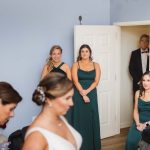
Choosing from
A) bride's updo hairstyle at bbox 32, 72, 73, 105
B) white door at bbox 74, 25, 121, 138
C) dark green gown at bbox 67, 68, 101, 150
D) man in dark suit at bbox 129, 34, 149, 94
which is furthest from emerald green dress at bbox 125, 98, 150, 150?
bride's updo hairstyle at bbox 32, 72, 73, 105

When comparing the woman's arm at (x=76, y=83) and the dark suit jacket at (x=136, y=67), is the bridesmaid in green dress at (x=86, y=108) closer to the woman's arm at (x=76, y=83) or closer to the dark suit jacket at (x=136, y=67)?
the woman's arm at (x=76, y=83)

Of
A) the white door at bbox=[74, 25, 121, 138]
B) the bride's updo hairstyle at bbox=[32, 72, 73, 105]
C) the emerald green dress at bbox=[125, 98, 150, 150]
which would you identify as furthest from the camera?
the white door at bbox=[74, 25, 121, 138]

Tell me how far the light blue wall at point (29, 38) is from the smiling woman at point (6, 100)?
2784 mm

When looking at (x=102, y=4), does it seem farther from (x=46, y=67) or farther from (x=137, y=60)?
(x=46, y=67)

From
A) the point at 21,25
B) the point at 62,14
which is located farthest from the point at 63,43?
the point at 21,25

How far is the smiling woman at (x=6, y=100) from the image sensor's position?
1.43 m

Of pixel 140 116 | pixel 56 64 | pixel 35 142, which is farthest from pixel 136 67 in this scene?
pixel 35 142

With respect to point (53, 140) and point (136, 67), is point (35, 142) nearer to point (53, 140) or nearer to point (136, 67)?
point (53, 140)

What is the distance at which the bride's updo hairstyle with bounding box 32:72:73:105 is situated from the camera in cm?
141

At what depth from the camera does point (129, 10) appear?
4691 mm

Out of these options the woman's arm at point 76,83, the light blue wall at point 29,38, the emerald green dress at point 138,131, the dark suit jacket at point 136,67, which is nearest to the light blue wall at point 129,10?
the light blue wall at point 29,38

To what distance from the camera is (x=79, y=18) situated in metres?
4.79

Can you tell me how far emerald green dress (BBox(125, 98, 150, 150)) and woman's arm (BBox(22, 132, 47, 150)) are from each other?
2335mm

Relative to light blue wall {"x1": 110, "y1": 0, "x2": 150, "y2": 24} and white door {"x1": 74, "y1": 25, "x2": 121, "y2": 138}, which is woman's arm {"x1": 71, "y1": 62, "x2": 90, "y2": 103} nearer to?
white door {"x1": 74, "y1": 25, "x2": 121, "y2": 138}
